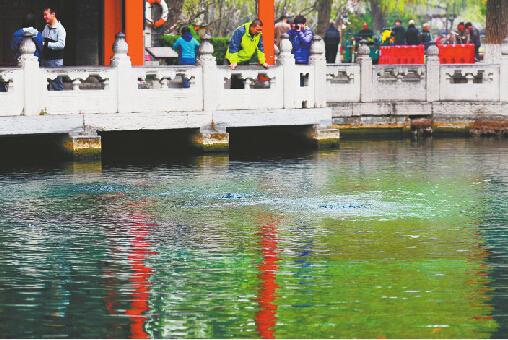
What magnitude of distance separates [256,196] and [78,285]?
22.4ft

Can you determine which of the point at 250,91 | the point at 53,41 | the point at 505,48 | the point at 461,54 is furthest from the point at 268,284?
the point at 461,54

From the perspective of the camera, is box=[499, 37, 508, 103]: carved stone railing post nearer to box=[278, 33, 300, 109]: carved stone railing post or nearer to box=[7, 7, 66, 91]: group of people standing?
box=[278, 33, 300, 109]: carved stone railing post

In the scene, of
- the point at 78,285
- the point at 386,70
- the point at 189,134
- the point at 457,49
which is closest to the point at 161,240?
the point at 78,285

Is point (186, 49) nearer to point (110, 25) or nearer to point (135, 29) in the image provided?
point (135, 29)

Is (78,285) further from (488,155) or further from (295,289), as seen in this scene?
(488,155)

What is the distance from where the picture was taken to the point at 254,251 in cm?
1545

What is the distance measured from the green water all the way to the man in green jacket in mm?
3143

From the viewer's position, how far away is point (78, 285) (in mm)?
13578

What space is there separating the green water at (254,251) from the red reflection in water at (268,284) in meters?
0.02

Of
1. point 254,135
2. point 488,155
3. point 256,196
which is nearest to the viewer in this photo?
point 256,196

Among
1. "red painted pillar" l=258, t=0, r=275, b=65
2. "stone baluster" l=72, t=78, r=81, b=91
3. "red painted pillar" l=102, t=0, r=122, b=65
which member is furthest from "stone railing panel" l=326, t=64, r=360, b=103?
"stone baluster" l=72, t=78, r=81, b=91

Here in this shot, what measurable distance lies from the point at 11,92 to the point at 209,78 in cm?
355

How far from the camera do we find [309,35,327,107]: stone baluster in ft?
91.0

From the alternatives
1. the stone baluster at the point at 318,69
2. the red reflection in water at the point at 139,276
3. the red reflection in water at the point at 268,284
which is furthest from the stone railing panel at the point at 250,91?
the red reflection in water at the point at 268,284
